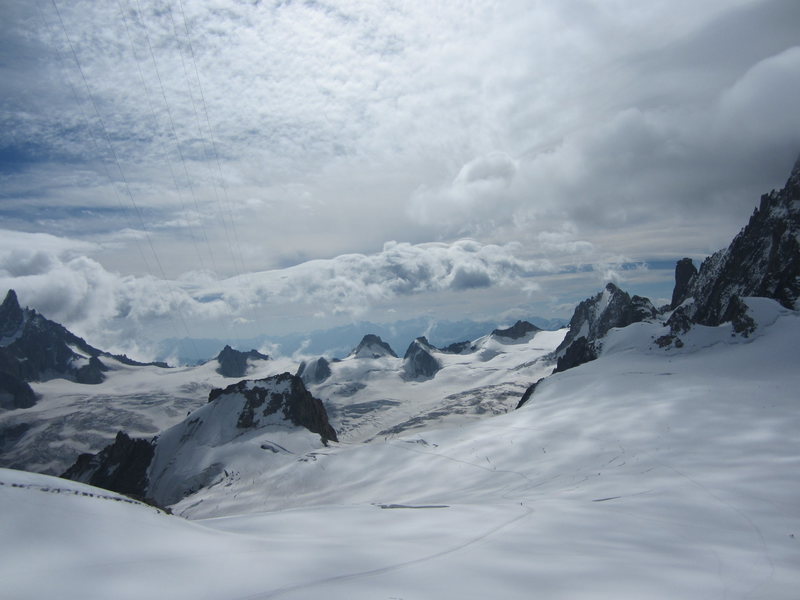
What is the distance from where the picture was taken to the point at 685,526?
56.0ft

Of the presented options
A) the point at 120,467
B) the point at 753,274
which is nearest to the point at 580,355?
the point at 753,274

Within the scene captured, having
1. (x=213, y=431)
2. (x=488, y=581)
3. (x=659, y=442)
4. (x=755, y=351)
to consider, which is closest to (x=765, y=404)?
(x=659, y=442)

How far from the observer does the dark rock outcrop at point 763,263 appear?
68.5 metres

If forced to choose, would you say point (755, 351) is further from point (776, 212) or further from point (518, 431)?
point (776, 212)

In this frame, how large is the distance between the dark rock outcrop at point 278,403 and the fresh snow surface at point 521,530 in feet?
181

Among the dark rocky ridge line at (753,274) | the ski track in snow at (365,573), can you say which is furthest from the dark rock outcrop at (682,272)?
the ski track in snow at (365,573)

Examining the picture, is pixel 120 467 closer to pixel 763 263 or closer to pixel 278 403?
pixel 278 403

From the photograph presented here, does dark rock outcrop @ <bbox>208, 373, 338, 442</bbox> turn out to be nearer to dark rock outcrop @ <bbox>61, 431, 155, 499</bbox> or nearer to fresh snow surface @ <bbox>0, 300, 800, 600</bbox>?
dark rock outcrop @ <bbox>61, 431, 155, 499</bbox>

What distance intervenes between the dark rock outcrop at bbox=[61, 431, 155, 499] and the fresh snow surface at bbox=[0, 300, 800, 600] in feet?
225

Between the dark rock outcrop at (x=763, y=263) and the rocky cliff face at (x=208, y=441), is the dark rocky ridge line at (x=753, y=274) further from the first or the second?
the rocky cliff face at (x=208, y=441)

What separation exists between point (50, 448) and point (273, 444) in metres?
175

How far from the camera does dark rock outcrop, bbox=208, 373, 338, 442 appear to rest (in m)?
95.4

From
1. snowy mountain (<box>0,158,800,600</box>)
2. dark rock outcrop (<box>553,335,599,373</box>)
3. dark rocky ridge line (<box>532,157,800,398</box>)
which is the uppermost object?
dark rocky ridge line (<box>532,157,800,398</box>)

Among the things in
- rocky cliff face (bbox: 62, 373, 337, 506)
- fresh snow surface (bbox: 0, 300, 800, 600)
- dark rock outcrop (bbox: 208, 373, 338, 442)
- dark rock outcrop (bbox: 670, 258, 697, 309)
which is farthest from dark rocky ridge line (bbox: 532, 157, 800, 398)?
dark rock outcrop (bbox: 670, 258, 697, 309)
